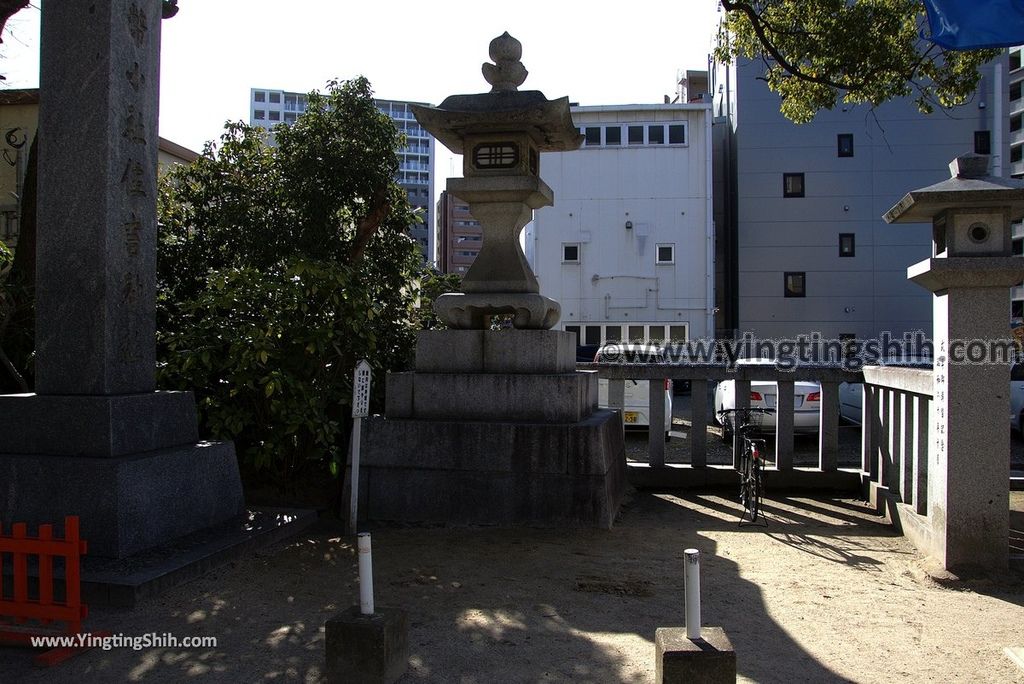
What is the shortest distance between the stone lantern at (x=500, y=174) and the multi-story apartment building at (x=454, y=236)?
71377 millimetres

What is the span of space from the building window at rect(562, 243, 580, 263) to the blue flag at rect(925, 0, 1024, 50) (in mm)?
23219

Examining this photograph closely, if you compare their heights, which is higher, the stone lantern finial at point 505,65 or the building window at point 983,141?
the building window at point 983,141

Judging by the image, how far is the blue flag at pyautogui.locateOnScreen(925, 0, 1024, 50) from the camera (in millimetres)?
5969

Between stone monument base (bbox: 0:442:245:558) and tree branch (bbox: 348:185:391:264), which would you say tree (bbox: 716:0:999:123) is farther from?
stone monument base (bbox: 0:442:245:558)

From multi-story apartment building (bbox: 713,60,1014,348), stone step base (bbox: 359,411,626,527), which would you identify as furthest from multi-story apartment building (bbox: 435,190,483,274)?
stone step base (bbox: 359,411,626,527)

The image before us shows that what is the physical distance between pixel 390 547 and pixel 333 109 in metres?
6.47

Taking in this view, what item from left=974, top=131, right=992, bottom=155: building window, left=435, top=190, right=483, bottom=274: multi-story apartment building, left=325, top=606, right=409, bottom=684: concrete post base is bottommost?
left=325, top=606, right=409, bottom=684: concrete post base

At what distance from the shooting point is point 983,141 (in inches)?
1103

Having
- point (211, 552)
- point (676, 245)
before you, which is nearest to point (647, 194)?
point (676, 245)

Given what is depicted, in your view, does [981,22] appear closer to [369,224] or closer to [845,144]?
[369,224]

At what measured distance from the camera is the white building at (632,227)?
28.8 m

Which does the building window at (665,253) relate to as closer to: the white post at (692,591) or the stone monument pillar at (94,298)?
the stone monument pillar at (94,298)

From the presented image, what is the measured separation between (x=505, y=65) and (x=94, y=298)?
411cm

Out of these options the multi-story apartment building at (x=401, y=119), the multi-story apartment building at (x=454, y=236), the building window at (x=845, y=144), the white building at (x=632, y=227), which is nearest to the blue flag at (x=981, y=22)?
the white building at (x=632, y=227)
